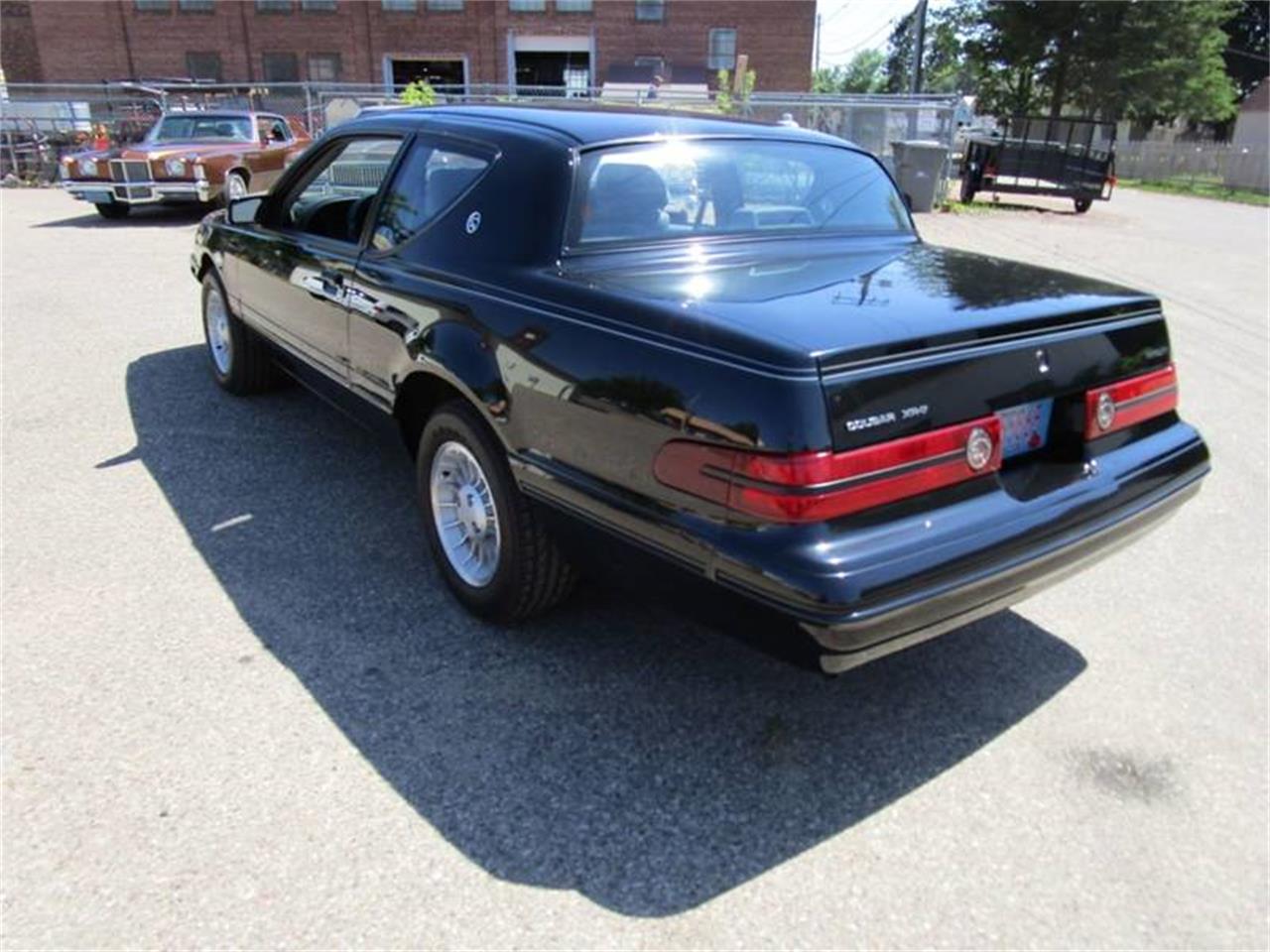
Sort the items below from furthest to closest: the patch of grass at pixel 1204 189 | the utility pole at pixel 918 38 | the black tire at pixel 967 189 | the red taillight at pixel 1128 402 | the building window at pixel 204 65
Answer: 1. the building window at pixel 204 65
2. the patch of grass at pixel 1204 189
3. the utility pole at pixel 918 38
4. the black tire at pixel 967 189
5. the red taillight at pixel 1128 402

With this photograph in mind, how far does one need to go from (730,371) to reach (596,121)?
1635mm

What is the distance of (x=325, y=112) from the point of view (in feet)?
71.3

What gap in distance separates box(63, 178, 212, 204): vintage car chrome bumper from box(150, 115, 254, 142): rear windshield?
125 centimetres

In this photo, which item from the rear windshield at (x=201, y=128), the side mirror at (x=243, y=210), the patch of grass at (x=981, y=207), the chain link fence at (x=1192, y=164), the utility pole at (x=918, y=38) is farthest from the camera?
the chain link fence at (x=1192, y=164)

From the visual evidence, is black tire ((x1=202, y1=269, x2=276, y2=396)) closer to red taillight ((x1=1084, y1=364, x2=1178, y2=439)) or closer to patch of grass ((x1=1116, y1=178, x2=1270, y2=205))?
red taillight ((x1=1084, y1=364, x2=1178, y2=439))

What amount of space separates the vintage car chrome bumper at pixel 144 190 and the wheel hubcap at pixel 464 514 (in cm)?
1266

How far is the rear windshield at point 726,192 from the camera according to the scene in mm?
3107

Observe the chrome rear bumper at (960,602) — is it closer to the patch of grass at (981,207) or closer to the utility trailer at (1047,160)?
the patch of grass at (981,207)

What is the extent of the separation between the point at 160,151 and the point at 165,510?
Result: 39.5ft

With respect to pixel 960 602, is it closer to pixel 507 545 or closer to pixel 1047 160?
pixel 507 545

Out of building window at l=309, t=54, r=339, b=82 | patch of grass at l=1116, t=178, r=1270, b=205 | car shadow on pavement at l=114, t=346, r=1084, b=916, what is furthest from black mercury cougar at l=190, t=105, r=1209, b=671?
building window at l=309, t=54, r=339, b=82

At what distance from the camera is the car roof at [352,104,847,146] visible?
3.29 m

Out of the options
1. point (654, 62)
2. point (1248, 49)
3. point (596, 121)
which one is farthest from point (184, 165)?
point (1248, 49)

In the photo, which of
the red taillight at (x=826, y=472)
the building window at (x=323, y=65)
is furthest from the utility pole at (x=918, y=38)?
the building window at (x=323, y=65)
